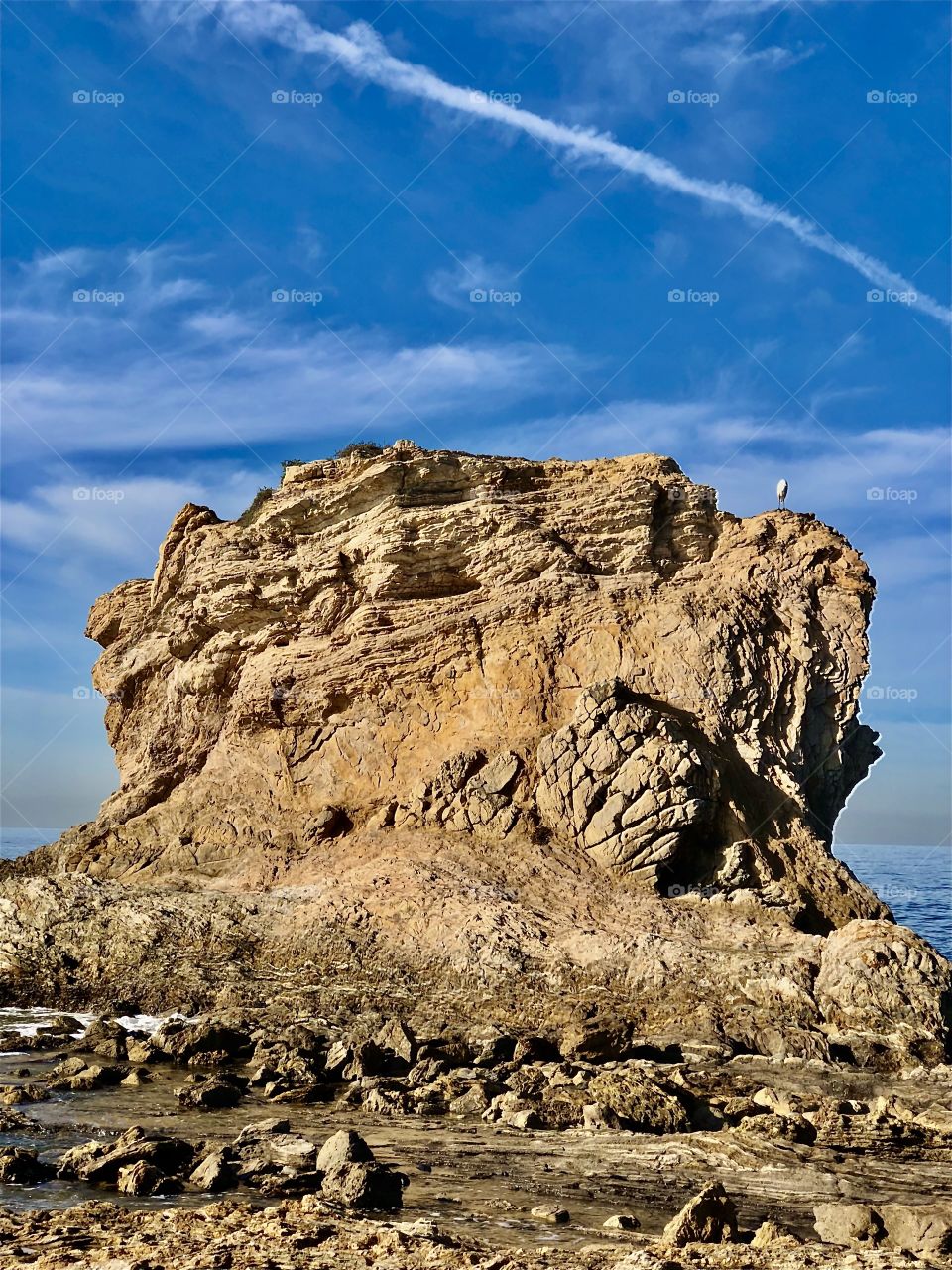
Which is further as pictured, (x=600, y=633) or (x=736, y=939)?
(x=600, y=633)

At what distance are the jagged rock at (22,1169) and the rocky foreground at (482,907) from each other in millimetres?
39

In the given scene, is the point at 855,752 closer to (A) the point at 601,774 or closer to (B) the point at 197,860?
(A) the point at 601,774

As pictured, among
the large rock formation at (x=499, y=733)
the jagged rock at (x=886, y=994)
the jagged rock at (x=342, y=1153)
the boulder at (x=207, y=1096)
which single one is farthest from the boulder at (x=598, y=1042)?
the jagged rock at (x=342, y=1153)

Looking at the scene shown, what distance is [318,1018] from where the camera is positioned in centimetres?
2228

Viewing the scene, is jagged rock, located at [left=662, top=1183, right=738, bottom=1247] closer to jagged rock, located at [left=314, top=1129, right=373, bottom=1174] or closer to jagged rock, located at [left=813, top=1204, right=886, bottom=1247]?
jagged rock, located at [left=813, top=1204, right=886, bottom=1247]

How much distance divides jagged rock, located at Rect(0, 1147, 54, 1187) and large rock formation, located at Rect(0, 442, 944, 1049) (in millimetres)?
11722

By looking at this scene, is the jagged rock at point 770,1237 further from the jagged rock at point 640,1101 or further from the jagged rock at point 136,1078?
the jagged rock at point 136,1078

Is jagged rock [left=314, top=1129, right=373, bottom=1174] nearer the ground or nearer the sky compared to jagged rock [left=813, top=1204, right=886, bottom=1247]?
nearer the sky

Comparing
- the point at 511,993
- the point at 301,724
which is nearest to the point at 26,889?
the point at 301,724

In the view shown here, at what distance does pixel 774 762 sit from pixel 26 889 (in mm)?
19206

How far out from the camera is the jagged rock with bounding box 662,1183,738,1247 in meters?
10.8

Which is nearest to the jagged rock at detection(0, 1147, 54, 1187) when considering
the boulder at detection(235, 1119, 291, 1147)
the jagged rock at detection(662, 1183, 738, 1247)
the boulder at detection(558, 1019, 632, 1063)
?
the boulder at detection(235, 1119, 291, 1147)

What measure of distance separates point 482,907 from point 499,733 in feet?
18.4

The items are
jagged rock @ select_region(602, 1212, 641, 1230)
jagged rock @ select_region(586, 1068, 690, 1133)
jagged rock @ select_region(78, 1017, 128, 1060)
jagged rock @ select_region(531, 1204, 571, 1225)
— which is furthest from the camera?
jagged rock @ select_region(78, 1017, 128, 1060)
